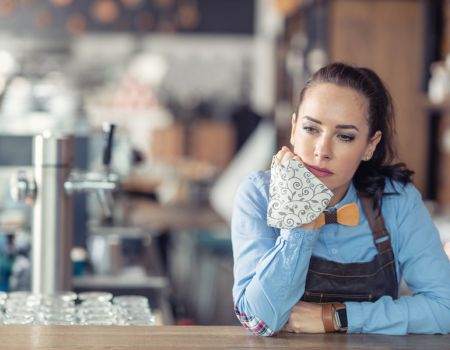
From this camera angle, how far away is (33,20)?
39.6 feet

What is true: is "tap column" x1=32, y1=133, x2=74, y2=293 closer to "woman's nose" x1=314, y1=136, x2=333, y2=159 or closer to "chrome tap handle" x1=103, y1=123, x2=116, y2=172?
"chrome tap handle" x1=103, y1=123, x2=116, y2=172

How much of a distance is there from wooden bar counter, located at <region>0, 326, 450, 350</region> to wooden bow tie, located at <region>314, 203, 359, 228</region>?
0.28 metres

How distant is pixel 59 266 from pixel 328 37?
13.0 feet

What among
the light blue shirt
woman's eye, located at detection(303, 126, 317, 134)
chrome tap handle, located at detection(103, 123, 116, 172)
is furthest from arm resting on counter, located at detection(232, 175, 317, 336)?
chrome tap handle, located at detection(103, 123, 116, 172)

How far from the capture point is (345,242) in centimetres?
202

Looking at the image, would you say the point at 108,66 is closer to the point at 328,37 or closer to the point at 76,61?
the point at 76,61

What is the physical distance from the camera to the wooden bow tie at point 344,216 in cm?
198

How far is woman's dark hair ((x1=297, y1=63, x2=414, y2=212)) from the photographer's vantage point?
1.96m

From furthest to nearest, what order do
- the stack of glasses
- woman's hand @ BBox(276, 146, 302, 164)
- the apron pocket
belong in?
the apron pocket, the stack of glasses, woman's hand @ BBox(276, 146, 302, 164)

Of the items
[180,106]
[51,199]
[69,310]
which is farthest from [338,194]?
[180,106]

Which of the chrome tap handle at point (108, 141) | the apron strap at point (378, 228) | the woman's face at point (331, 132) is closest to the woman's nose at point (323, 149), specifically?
the woman's face at point (331, 132)

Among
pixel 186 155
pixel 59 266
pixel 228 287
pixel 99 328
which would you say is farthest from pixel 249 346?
pixel 186 155

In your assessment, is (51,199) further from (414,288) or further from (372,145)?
(414,288)

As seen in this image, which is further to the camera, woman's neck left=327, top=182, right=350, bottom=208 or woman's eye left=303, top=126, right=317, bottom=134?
woman's neck left=327, top=182, right=350, bottom=208
